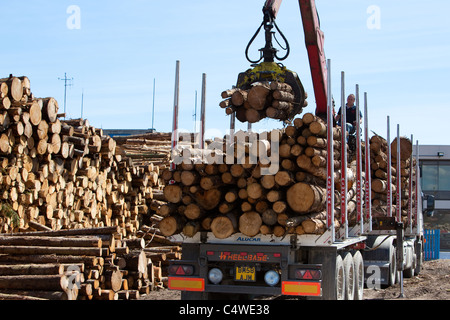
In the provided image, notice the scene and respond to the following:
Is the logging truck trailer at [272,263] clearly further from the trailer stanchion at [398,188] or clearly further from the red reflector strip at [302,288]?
the trailer stanchion at [398,188]

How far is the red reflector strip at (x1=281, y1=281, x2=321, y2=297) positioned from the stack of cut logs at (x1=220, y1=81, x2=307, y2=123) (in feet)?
10.7

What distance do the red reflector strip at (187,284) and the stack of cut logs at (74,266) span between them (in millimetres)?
1959

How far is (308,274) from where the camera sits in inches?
335

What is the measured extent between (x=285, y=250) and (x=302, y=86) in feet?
12.1

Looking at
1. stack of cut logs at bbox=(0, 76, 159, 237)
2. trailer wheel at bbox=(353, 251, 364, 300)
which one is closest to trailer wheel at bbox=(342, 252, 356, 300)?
trailer wheel at bbox=(353, 251, 364, 300)

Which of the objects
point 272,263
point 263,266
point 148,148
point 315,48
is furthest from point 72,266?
point 148,148

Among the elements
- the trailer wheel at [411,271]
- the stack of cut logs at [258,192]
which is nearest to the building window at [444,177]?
the trailer wheel at [411,271]

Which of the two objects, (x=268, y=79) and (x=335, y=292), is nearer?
(x=335, y=292)

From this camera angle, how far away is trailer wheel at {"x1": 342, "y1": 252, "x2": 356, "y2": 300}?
981 cm

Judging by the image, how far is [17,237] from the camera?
1101 centimetres

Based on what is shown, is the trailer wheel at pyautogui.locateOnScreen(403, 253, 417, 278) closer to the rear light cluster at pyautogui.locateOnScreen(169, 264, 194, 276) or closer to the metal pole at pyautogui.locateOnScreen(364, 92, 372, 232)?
the metal pole at pyautogui.locateOnScreen(364, 92, 372, 232)
